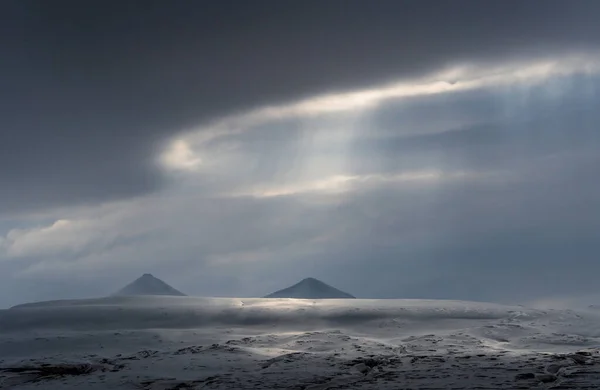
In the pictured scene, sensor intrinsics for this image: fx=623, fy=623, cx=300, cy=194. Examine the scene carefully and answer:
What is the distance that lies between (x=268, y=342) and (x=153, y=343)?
4.32m

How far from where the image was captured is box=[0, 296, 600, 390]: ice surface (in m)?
16.4

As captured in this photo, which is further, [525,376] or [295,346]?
[295,346]

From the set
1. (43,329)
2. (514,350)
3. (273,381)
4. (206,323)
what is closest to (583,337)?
(514,350)

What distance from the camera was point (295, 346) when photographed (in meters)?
22.0

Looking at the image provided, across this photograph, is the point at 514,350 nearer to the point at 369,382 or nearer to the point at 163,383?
the point at 369,382

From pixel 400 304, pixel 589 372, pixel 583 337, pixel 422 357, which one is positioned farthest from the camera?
pixel 400 304

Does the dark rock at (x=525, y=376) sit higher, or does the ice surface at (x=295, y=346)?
the ice surface at (x=295, y=346)

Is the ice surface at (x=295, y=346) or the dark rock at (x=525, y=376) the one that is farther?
the ice surface at (x=295, y=346)

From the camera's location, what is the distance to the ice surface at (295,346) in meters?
16.4

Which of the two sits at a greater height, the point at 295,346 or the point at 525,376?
the point at 295,346

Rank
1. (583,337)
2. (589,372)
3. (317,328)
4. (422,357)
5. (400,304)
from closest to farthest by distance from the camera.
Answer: (589,372) < (422,357) < (583,337) < (317,328) < (400,304)

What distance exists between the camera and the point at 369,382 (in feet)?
51.9

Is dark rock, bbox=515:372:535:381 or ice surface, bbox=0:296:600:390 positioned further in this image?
ice surface, bbox=0:296:600:390

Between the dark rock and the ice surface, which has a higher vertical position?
the ice surface
